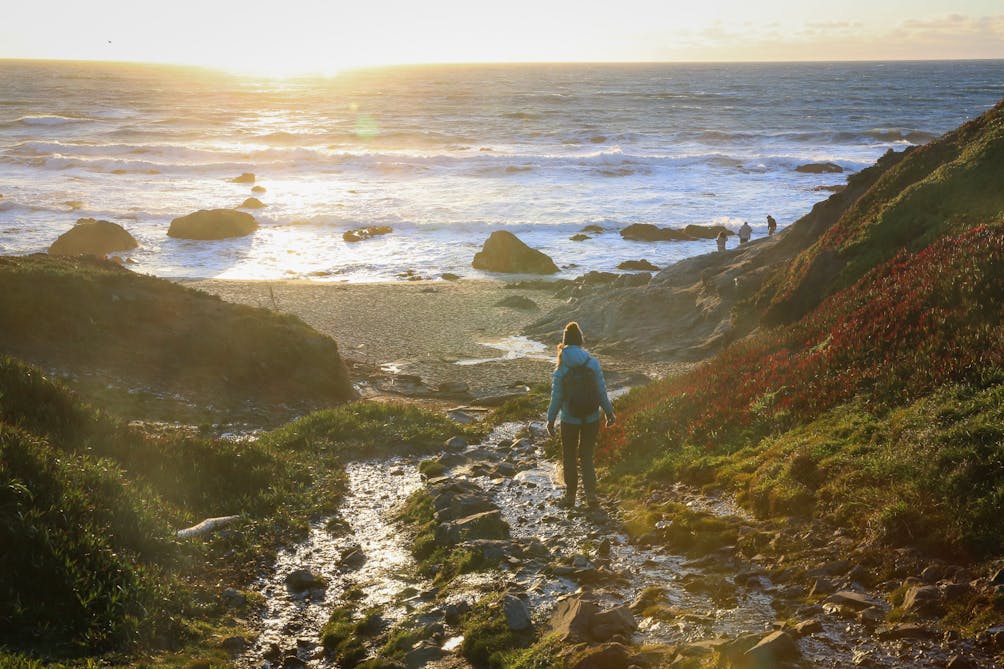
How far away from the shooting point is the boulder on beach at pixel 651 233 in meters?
43.0

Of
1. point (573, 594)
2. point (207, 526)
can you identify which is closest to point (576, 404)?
point (573, 594)

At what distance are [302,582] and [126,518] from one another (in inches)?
77.8

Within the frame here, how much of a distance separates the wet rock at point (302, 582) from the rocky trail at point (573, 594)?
12 millimetres

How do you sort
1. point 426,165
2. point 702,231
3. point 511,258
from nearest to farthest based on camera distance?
point 511,258 → point 702,231 → point 426,165

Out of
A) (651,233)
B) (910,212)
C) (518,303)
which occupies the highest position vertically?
(910,212)

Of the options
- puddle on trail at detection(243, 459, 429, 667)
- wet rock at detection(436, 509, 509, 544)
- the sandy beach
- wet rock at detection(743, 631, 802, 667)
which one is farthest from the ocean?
wet rock at detection(743, 631, 802, 667)

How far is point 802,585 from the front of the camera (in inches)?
291

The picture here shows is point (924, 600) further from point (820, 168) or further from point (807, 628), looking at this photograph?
point (820, 168)

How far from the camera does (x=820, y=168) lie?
69188 mm

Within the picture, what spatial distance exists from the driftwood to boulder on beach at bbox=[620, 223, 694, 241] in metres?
35.2

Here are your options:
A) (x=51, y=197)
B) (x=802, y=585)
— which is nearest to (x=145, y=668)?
(x=802, y=585)

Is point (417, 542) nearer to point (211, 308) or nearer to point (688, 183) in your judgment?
point (211, 308)

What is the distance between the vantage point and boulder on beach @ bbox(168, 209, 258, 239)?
144ft

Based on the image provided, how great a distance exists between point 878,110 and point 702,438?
117 m
